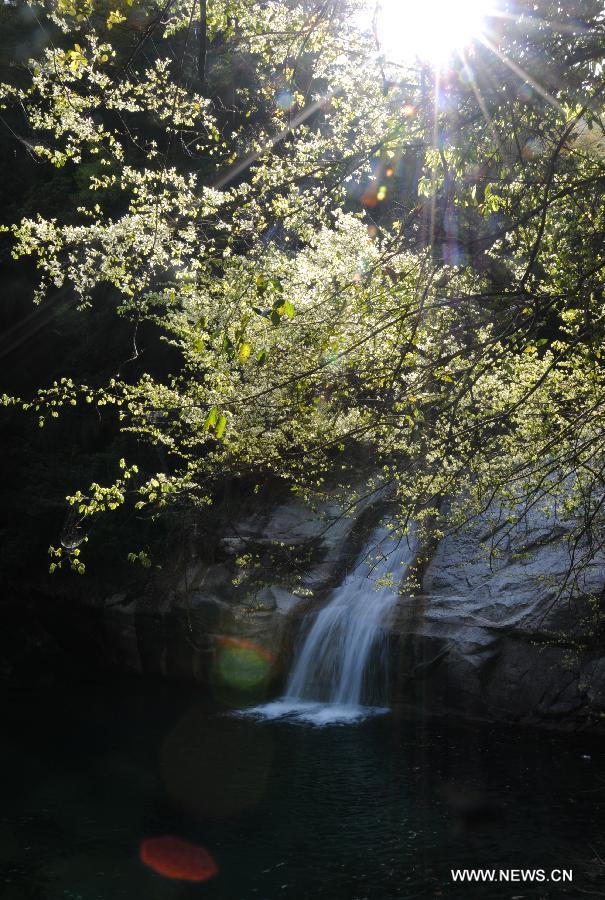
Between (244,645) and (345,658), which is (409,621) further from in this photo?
(244,645)

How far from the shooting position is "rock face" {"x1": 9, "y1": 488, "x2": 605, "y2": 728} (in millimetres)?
10805

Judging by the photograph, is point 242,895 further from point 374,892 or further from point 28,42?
→ point 28,42

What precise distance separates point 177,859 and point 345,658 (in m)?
5.86

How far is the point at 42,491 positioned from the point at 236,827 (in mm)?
12019

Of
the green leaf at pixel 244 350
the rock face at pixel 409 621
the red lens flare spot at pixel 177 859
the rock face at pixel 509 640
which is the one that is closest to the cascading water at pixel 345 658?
the rock face at pixel 409 621

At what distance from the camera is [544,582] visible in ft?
37.4

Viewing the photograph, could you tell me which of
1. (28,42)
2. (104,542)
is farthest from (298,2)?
(28,42)

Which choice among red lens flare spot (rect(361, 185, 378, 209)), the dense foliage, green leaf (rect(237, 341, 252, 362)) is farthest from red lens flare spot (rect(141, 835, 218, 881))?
red lens flare spot (rect(361, 185, 378, 209))

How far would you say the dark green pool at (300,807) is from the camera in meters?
7.11

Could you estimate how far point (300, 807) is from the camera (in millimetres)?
8742

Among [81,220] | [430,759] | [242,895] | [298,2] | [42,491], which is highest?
[81,220]

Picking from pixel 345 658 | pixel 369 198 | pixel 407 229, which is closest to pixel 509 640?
pixel 345 658

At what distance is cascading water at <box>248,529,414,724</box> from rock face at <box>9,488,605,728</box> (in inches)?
14.8

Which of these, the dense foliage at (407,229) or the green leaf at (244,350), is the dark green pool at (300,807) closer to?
the dense foliage at (407,229)
